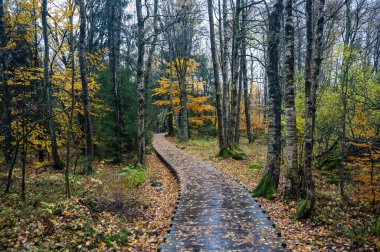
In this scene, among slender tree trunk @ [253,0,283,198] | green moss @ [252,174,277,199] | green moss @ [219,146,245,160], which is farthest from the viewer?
green moss @ [219,146,245,160]

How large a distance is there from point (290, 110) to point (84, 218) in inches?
250

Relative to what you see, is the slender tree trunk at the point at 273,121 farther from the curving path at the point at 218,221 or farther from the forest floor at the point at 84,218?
the forest floor at the point at 84,218

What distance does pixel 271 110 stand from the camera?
8609 millimetres

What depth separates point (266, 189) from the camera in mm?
8367

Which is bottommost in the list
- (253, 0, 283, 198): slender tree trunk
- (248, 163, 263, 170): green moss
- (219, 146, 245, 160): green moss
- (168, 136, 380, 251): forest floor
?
(168, 136, 380, 251): forest floor

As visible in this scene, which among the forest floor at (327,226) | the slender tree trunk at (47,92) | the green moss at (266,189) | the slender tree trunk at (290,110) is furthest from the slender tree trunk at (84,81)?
the forest floor at (327,226)

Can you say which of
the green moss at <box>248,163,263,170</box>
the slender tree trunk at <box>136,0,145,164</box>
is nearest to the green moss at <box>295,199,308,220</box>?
the green moss at <box>248,163,263,170</box>

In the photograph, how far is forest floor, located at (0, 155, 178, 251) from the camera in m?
5.15

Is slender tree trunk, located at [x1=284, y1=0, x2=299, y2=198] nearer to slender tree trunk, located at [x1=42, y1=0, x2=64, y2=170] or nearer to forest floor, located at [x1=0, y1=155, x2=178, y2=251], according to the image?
forest floor, located at [x1=0, y1=155, x2=178, y2=251]

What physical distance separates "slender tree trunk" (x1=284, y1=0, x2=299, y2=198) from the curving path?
1.34 m

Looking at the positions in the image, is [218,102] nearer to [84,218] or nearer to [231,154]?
[231,154]

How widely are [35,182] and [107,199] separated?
3700 millimetres

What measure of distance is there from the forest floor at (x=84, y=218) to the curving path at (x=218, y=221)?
0.62 metres

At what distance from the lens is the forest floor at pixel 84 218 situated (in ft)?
16.9
